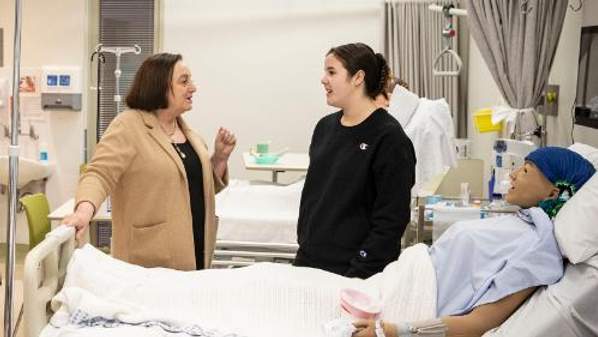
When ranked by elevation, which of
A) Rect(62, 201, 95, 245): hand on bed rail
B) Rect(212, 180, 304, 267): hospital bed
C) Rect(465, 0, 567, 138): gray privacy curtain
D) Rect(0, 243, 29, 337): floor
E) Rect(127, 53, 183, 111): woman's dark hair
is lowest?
Rect(0, 243, 29, 337): floor

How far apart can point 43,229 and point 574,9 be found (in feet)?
9.30

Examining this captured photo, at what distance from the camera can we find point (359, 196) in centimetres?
232

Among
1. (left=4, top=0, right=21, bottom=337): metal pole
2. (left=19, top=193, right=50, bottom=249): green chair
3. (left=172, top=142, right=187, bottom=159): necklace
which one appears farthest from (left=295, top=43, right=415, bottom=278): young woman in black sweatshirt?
(left=19, top=193, right=50, bottom=249): green chair

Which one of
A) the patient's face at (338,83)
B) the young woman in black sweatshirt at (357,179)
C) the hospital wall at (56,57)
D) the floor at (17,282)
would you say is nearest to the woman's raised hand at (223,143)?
the young woman in black sweatshirt at (357,179)

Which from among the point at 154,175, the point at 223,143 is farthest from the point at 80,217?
the point at 223,143

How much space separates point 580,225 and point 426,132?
82.4 inches

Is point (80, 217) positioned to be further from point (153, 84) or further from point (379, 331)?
point (379, 331)

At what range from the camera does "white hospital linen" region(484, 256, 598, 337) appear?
191 cm

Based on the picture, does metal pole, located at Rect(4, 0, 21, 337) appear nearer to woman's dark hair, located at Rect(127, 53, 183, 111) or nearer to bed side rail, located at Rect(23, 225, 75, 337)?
bed side rail, located at Rect(23, 225, 75, 337)

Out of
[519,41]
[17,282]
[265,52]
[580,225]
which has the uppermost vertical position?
[265,52]

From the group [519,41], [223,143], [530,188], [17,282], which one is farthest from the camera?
[17,282]

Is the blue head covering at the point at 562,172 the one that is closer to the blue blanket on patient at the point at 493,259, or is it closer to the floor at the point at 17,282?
the blue blanket on patient at the point at 493,259

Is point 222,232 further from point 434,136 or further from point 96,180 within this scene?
point 96,180

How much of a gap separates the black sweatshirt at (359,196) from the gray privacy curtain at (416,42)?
11.7 ft
